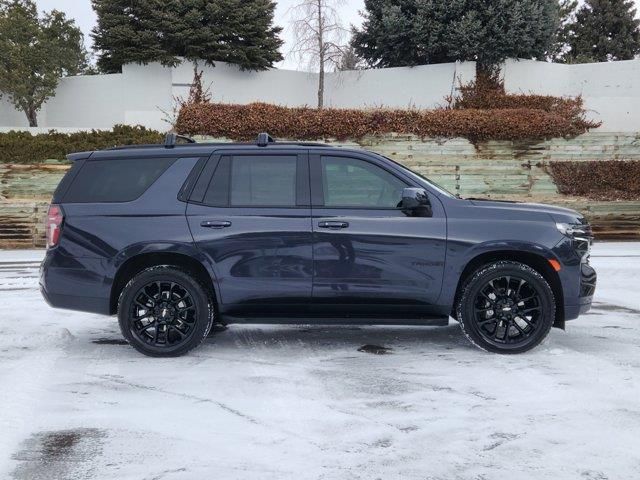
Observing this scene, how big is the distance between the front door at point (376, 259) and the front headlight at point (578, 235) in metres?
1.06

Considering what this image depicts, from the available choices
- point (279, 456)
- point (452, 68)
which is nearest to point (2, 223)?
point (279, 456)

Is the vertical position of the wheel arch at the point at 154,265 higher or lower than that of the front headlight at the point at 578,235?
lower

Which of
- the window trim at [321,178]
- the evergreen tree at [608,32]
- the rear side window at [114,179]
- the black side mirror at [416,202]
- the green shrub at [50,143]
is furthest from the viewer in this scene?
the evergreen tree at [608,32]

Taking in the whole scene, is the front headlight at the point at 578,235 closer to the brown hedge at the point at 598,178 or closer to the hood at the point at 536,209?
the hood at the point at 536,209

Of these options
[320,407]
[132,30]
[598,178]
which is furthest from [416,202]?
[132,30]

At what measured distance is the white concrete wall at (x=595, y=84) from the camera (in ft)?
77.5

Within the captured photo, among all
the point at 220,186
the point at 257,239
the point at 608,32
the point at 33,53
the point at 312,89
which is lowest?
the point at 257,239

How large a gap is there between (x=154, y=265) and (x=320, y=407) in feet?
7.42

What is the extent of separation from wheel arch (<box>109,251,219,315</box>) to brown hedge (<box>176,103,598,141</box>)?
39.8ft

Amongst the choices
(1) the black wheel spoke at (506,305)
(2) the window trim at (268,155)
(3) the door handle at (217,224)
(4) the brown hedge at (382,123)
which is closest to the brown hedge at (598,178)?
(4) the brown hedge at (382,123)

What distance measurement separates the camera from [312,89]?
2692 centimetres

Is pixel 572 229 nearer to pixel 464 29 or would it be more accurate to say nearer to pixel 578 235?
pixel 578 235

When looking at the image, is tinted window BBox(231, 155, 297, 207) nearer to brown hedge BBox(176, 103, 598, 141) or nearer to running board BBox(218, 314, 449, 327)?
running board BBox(218, 314, 449, 327)

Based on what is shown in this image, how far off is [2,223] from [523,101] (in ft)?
52.3
